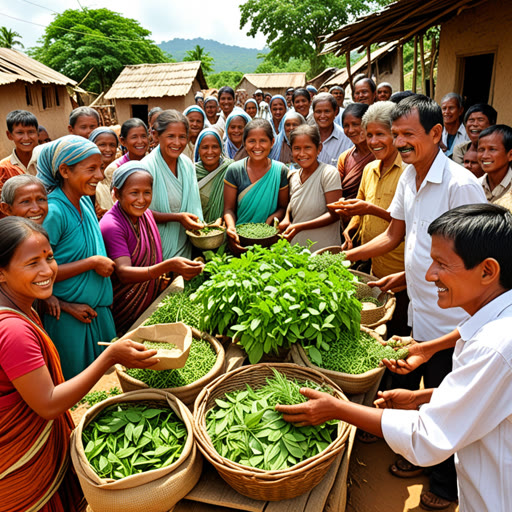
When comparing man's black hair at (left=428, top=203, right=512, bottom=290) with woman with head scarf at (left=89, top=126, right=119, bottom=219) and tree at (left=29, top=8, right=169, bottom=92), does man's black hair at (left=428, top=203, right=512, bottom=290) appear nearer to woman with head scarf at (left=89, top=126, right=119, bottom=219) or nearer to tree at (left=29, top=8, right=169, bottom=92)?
woman with head scarf at (left=89, top=126, right=119, bottom=219)

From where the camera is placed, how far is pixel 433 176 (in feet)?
8.25

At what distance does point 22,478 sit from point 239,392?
3.30ft

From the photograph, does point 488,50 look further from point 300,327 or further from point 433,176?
point 300,327

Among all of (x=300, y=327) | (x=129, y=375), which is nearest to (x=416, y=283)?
(x=300, y=327)

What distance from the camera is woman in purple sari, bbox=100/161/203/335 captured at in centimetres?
286

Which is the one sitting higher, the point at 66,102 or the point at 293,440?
the point at 66,102

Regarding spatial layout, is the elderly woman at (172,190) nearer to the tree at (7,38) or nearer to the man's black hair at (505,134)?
the man's black hair at (505,134)

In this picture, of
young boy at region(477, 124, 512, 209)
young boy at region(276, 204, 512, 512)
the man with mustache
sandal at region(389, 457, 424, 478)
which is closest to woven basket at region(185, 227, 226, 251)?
the man with mustache

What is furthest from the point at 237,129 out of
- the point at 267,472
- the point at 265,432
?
the point at 267,472

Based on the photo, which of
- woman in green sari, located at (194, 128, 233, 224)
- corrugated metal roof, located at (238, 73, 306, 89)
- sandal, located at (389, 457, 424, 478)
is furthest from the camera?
corrugated metal roof, located at (238, 73, 306, 89)

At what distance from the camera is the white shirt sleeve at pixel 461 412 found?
4.22ft

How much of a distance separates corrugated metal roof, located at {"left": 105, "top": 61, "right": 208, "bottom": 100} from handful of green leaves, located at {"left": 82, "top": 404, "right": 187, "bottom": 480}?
54.1 feet

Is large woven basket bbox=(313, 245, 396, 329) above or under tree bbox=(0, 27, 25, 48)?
under

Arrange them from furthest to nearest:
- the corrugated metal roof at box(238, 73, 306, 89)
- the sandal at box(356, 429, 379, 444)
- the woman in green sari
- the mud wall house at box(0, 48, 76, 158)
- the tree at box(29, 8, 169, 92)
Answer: the tree at box(29, 8, 169, 92), the corrugated metal roof at box(238, 73, 306, 89), the mud wall house at box(0, 48, 76, 158), the woman in green sari, the sandal at box(356, 429, 379, 444)
